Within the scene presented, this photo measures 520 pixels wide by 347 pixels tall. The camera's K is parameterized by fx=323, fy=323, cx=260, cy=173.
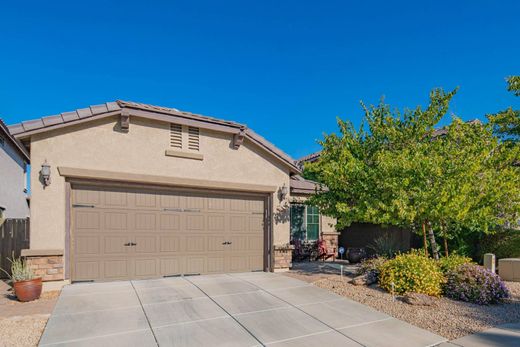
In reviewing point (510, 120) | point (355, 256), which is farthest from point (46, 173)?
point (510, 120)

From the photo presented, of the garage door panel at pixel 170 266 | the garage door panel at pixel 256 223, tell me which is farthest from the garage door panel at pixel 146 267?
the garage door panel at pixel 256 223

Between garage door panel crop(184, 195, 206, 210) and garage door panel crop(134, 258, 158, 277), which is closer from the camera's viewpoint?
garage door panel crop(134, 258, 158, 277)

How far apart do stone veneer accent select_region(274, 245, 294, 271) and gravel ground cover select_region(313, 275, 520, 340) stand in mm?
2508

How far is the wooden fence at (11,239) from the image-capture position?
9375 millimetres

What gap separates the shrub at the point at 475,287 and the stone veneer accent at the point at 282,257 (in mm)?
4465

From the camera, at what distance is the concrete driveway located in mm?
4848

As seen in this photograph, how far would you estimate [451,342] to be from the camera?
4.87 meters

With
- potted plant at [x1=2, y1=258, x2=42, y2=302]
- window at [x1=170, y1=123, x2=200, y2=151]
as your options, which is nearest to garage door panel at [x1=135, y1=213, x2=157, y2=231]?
window at [x1=170, y1=123, x2=200, y2=151]

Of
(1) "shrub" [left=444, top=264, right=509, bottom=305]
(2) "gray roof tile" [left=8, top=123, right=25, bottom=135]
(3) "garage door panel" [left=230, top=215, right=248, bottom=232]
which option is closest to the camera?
(1) "shrub" [left=444, top=264, right=509, bottom=305]

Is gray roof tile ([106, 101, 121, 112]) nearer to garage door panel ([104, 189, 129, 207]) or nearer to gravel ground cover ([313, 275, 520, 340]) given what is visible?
garage door panel ([104, 189, 129, 207])

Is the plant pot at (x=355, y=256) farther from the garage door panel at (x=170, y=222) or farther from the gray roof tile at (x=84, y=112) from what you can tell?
the gray roof tile at (x=84, y=112)

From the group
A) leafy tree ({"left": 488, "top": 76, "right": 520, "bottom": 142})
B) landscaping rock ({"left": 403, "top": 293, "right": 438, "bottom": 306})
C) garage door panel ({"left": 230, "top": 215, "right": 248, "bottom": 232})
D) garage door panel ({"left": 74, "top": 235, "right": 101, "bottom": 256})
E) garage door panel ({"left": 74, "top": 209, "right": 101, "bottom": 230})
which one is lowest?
landscaping rock ({"left": 403, "top": 293, "right": 438, "bottom": 306})

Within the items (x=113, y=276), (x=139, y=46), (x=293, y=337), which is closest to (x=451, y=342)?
(x=293, y=337)

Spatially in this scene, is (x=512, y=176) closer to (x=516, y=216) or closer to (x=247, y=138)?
(x=516, y=216)
